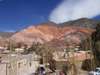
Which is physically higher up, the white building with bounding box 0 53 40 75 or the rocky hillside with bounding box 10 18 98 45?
the rocky hillside with bounding box 10 18 98 45

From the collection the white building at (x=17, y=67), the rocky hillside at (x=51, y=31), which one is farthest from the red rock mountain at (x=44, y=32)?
the white building at (x=17, y=67)

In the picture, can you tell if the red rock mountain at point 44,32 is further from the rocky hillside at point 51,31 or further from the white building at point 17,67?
the white building at point 17,67

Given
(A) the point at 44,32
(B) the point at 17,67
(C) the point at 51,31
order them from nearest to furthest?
(B) the point at 17,67 < (A) the point at 44,32 < (C) the point at 51,31

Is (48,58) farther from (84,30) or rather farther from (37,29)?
(37,29)

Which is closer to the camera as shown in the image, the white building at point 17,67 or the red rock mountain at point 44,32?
the white building at point 17,67

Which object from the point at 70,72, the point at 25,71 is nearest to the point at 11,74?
the point at 25,71

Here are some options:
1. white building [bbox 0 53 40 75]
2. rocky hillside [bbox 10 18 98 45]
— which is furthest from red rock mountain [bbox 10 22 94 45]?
white building [bbox 0 53 40 75]

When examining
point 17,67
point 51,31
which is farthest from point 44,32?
point 17,67

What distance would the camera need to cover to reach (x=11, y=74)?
17297mm

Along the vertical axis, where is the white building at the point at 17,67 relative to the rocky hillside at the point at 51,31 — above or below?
below

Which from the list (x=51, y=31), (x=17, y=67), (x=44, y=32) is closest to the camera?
(x=17, y=67)

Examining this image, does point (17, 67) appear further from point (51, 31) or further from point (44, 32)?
point (51, 31)

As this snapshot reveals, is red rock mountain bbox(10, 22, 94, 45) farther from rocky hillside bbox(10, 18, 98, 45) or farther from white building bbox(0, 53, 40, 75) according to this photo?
white building bbox(0, 53, 40, 75)

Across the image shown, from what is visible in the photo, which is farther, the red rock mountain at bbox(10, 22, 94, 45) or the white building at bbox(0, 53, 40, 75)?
the red rock mountain at bbox(10, 22, 94, 45)
